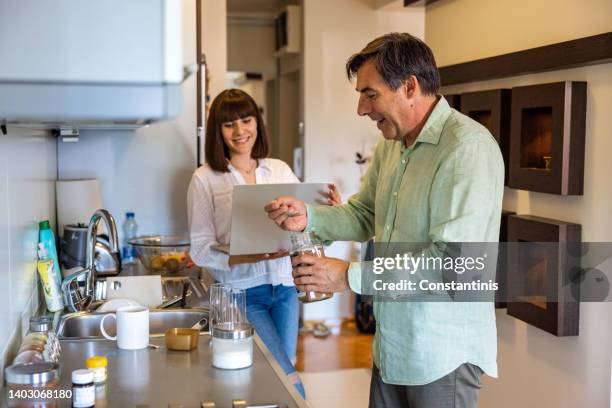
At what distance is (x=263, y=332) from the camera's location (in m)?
2.45

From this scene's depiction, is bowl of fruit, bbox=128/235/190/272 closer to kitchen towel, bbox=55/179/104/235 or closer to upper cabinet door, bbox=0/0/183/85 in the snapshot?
kitchen towel, bbox=55/179/104/235

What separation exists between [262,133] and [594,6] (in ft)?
4.13

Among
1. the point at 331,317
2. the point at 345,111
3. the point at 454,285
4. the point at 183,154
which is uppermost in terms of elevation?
the point at 345,111

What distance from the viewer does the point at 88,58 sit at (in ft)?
3.16

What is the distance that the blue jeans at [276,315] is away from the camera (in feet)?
8.07

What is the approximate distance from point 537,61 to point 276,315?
→ 1.40m

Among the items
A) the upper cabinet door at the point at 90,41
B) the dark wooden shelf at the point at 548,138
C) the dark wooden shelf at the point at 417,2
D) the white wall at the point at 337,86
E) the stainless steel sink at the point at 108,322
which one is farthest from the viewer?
the white wall at the point at 337,86

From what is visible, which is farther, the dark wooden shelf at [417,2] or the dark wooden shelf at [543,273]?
the dark wooden shelf at [417,2]

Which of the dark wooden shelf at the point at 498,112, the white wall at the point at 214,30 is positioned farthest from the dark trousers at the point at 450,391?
the white wall at the point at 214,30

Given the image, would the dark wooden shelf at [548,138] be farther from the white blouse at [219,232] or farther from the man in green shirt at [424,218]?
the white blouse at [219,232]

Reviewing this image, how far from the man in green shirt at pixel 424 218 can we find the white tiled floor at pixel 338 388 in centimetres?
218

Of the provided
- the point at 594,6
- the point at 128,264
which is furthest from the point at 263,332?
the point at 594,6

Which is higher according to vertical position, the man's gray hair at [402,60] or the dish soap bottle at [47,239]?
the man's gray hair at [402,60]

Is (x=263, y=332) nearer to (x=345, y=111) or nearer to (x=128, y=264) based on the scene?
(x=128, y=264)
